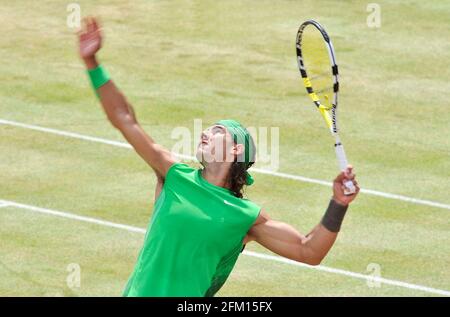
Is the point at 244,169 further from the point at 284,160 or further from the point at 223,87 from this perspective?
the point at 223,87

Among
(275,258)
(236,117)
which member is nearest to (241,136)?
(275,258)

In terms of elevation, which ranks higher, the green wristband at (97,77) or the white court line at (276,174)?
the green wristband at (97,77)

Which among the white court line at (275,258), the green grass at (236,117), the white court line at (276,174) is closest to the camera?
the white court line at (275,258)

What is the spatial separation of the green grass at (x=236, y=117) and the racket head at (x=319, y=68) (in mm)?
596

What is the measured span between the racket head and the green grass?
60 centimetres

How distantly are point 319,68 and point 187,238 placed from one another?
40.5 ft

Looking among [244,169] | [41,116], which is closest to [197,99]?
[41,116]

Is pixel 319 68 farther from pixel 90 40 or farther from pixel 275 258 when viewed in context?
pixel 90 40

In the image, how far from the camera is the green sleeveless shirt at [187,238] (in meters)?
9.95

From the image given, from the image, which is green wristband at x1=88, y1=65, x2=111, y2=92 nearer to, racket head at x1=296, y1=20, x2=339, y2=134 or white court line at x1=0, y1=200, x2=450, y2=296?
racket head at x1=296, y1=20, x2=339, y2=134

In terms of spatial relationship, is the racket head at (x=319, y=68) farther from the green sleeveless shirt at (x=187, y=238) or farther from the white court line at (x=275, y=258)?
the white court line at (x=275, y=258)

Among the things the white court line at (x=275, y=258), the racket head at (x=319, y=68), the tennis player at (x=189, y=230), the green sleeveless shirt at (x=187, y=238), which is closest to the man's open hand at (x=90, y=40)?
the tennis player at (x=189, y=230)

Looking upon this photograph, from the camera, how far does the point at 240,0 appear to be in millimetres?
28406
